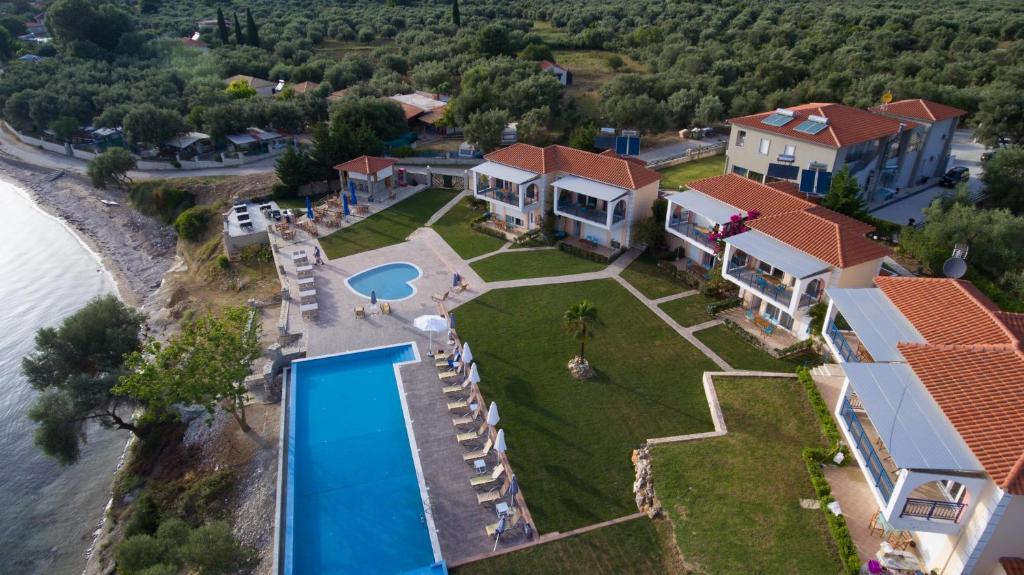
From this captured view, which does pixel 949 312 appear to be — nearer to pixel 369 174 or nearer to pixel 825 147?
pixel 825 147

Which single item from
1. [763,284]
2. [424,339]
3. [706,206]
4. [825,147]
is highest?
[825,147]

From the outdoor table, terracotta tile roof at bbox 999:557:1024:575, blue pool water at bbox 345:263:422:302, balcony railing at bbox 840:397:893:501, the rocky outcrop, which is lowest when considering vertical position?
blue pool water at bbox 345:263:422:302

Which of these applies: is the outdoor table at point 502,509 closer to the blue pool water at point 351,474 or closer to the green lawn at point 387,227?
the blue pool water at point 351,474

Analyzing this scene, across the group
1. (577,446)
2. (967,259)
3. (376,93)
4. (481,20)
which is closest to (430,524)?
(577,446)

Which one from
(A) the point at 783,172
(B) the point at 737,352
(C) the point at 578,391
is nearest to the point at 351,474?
(C) the point at 578,391

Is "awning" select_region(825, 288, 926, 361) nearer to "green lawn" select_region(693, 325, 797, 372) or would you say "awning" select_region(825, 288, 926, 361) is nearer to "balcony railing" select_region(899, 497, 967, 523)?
"balcony railing" select_region(899, 497, 967, 523)

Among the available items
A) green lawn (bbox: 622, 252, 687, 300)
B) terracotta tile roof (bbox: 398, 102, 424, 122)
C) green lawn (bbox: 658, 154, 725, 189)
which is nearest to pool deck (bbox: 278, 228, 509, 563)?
green lawn (bbox: 622, 252, 687, 300)

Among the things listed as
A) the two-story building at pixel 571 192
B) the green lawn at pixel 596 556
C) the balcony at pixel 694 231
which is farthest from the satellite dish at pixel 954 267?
the green lawn at pixel 596 556
